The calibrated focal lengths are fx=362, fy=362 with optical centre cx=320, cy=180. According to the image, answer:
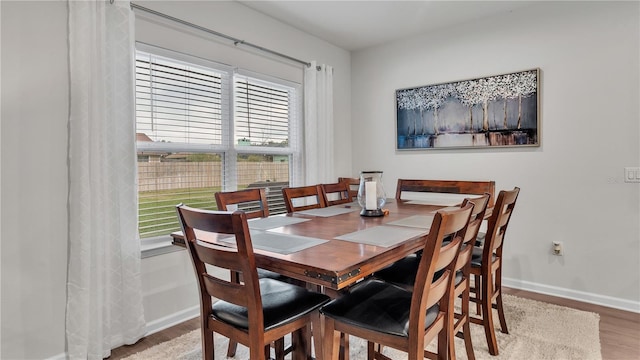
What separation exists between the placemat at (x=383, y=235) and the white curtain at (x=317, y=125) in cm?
193

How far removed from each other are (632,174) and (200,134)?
321cm

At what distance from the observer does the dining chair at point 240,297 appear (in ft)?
3.83

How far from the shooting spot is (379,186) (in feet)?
6.82

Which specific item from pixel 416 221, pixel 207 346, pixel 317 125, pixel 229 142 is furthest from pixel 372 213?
pixel 317 125

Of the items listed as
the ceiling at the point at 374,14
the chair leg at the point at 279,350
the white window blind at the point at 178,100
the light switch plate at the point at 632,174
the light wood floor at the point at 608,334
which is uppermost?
the ceiling at the point at 374,14

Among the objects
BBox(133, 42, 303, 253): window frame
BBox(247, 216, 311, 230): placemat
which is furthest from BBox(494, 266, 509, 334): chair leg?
BBox(133, 42, 303, 253): window frame

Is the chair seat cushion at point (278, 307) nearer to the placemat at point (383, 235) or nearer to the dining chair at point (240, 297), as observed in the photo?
the dining chair at point (240, 297)

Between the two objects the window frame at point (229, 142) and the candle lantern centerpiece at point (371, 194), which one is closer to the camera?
the candle lantern centerpiece at point (371, 194)

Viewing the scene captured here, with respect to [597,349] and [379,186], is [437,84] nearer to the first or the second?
[379,186]

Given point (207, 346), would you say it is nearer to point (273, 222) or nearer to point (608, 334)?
point (273, 222)

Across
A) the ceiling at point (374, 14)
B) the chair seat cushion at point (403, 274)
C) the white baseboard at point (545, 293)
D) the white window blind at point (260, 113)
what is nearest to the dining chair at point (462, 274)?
the chair seat cushion at point (403, 274)

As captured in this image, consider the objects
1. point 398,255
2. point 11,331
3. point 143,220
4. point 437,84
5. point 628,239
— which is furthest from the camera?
point 437,84

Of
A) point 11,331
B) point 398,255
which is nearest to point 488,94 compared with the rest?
point 398,255

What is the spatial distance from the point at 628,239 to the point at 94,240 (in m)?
3.63
